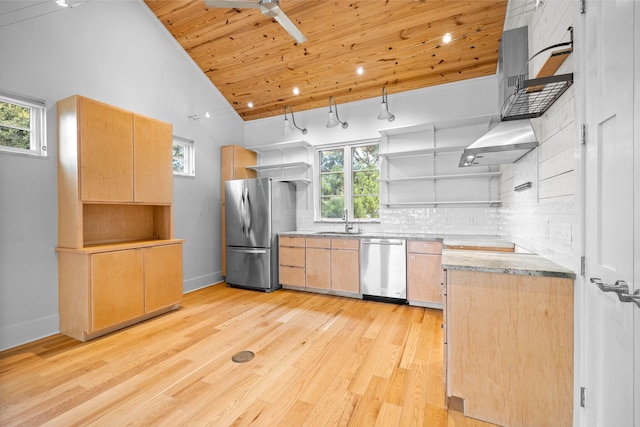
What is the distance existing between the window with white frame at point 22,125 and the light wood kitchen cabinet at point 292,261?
2.98 metres

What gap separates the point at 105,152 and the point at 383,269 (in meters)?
3.49

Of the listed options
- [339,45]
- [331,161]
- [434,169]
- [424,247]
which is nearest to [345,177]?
[331,161]

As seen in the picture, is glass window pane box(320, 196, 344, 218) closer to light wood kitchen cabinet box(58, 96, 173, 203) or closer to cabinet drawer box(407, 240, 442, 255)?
cabinet drawer box(407, 240, 442, 255)

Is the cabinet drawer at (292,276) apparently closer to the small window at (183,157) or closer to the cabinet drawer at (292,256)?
the cabinet drawer at (292,256)

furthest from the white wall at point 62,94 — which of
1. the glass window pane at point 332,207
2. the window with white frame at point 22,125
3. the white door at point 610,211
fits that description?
the white door at point 610,211

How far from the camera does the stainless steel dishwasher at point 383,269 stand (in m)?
3.62

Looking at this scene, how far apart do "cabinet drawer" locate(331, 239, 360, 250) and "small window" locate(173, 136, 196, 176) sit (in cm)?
255

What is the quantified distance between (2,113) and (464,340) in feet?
14.3

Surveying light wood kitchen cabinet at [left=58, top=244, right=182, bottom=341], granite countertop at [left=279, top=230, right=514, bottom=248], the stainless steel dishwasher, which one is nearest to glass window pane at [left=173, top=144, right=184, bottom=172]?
light wood kitchen cabinet at [left=58, top=244, right=182, bottom=341]

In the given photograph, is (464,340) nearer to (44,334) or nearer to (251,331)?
(251,331)

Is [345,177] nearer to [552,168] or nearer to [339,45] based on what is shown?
[339,45]

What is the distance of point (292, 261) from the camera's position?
4.31m

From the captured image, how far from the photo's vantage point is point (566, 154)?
162cm

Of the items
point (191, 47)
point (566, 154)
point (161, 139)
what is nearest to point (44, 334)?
point (161, 139)
